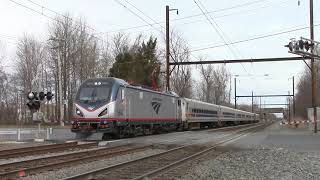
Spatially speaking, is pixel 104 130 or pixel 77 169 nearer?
pixel 77 169

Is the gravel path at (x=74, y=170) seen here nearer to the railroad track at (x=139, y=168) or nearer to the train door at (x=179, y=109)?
the railroad track at (x=139, y=168)

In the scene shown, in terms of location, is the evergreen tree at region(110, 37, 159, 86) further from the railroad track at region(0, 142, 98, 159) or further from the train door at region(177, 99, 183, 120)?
the railroad track at region(0, 142, 98, 159)

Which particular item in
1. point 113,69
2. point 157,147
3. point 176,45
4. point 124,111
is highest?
point 176,45

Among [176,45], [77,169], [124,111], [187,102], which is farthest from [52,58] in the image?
[77,169]

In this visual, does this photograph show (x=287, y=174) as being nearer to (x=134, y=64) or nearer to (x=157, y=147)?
(x=157, y=147)

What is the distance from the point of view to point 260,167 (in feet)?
42.4

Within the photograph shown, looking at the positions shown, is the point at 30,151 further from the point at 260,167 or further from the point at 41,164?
the point at 260,167

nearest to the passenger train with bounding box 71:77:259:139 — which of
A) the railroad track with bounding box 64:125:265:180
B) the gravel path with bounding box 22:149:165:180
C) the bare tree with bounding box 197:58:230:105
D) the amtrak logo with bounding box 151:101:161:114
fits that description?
the amtrak logo with bounding box 151:101:161:114

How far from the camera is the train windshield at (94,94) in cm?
2353

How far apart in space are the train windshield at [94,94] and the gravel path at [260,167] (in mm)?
9242

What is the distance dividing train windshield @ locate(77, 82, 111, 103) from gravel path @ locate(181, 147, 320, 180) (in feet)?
30.3

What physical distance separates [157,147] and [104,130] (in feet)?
13.4

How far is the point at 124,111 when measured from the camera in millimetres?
24469

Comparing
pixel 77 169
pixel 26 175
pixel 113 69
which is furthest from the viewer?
pixel 113 69
